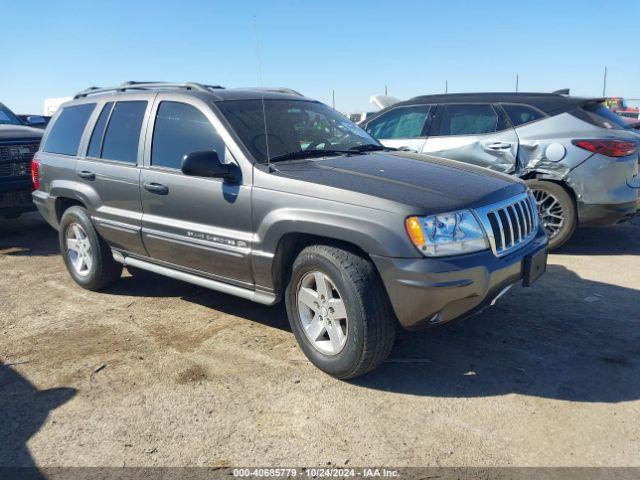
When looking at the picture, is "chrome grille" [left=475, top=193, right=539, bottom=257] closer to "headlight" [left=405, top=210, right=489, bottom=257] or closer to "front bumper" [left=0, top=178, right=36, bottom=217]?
"headlight" [left=405, top=210, right=489, bottom=257]

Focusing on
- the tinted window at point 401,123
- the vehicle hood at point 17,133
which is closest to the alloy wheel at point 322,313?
the tinted window at point 401,123

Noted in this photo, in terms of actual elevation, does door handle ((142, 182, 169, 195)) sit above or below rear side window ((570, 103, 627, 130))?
below

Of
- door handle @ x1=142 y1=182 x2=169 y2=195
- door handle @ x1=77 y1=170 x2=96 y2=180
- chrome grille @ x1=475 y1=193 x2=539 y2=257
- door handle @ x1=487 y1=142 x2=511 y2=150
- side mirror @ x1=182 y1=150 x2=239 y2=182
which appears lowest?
chrome grille @ x1=475 y1=193 x2=539 y2=257

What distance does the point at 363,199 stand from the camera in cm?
306

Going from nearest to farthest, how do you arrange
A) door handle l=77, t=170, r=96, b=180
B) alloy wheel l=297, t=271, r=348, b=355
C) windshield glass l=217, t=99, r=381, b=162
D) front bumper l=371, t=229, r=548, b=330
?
front bumper l=371, t=229, r=548, b=330, alloy wheel l=297, t=271, r=348, b=355, windshield glass l=217, t=99, r=381, b=162, door handle l=77, t=170, r=96, b=180

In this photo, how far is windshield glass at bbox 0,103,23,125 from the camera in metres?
8.23

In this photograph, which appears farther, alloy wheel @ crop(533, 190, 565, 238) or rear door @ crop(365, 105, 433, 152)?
rear door @ crop(365, 105, 433, 152)

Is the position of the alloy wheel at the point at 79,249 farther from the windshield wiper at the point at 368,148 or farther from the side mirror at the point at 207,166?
the windshield wiper at the point at 368,148

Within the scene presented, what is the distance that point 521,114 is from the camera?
616 centimetres

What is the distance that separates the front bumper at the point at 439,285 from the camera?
2.89 m

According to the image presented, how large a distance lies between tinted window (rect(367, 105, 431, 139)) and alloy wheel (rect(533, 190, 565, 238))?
65.8 inches

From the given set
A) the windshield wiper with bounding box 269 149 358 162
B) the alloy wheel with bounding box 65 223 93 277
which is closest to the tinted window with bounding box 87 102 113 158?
the alloy wheel with bounding box 65 223 93 277

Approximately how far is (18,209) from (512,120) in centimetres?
623

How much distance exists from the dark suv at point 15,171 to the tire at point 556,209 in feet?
20.3
